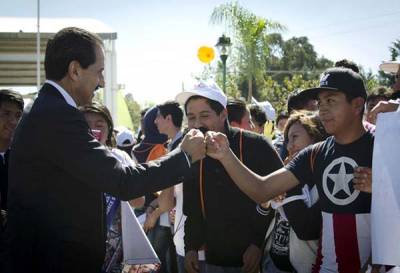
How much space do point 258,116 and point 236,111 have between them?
211 centimetres

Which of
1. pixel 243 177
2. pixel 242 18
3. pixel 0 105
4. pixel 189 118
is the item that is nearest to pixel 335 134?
pixel 243 177

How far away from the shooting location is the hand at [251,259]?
3588mm

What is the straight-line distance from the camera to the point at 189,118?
3902mm

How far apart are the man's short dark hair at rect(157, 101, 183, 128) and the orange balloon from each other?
5241 mm

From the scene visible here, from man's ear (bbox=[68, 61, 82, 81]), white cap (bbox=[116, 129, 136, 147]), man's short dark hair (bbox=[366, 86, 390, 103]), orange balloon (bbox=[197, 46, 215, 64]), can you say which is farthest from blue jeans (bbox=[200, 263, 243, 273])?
orange balloon (bbox=[197, 46, 215, 64])

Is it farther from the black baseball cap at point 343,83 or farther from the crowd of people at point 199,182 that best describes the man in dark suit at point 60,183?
the black baseball cap at point 343,83

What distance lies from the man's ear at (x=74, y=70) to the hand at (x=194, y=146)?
0.73 meters

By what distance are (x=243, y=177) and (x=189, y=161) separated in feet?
2.54

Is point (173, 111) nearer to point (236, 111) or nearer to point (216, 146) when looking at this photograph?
point (236, 111)

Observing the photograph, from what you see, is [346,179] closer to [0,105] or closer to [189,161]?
[189,161]

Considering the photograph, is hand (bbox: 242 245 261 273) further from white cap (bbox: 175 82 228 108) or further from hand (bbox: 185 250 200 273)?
white cap (bbox: 175 82 228 108)

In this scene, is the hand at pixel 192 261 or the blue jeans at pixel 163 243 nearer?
the hand at pixel 192 261

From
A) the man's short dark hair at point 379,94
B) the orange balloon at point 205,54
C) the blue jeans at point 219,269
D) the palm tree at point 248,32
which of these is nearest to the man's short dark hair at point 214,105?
the blue jeans at point 219,269

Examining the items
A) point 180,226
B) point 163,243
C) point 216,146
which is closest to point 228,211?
point 216,146
